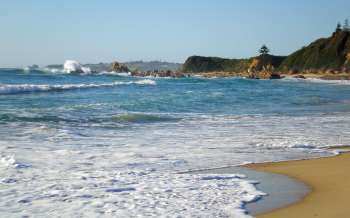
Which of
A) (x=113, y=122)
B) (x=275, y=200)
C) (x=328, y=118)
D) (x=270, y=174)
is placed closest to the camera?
(x=275, y=200)

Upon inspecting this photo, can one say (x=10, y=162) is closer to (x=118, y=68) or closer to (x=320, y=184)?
(x=320, y=184)

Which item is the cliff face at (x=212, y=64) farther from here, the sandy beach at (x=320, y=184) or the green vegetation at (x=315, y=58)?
the sandy beach at (x=320, y=184)

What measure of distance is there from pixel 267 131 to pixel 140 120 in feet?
14.2

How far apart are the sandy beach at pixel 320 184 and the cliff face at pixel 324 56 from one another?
106393 mm

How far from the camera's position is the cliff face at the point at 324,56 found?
116 metres

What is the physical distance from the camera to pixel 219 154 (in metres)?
10.4

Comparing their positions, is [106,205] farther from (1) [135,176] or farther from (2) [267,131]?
(2) [267,131]

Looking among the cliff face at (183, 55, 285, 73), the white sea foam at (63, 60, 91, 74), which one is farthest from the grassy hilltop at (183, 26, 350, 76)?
the white sea foam at (63, 60, 91, 74)

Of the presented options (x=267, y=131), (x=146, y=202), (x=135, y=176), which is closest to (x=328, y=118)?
(x=267, y=131)

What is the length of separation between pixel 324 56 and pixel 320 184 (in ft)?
388

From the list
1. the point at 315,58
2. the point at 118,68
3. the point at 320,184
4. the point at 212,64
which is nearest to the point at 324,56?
the point at 315,58

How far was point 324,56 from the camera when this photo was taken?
12094 cm

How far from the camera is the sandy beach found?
6021 mm

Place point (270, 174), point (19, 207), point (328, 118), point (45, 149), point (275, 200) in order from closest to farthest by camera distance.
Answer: point (19, 207), point (275, 200), point (270, 174), point (45, 149), point (328, 118)
